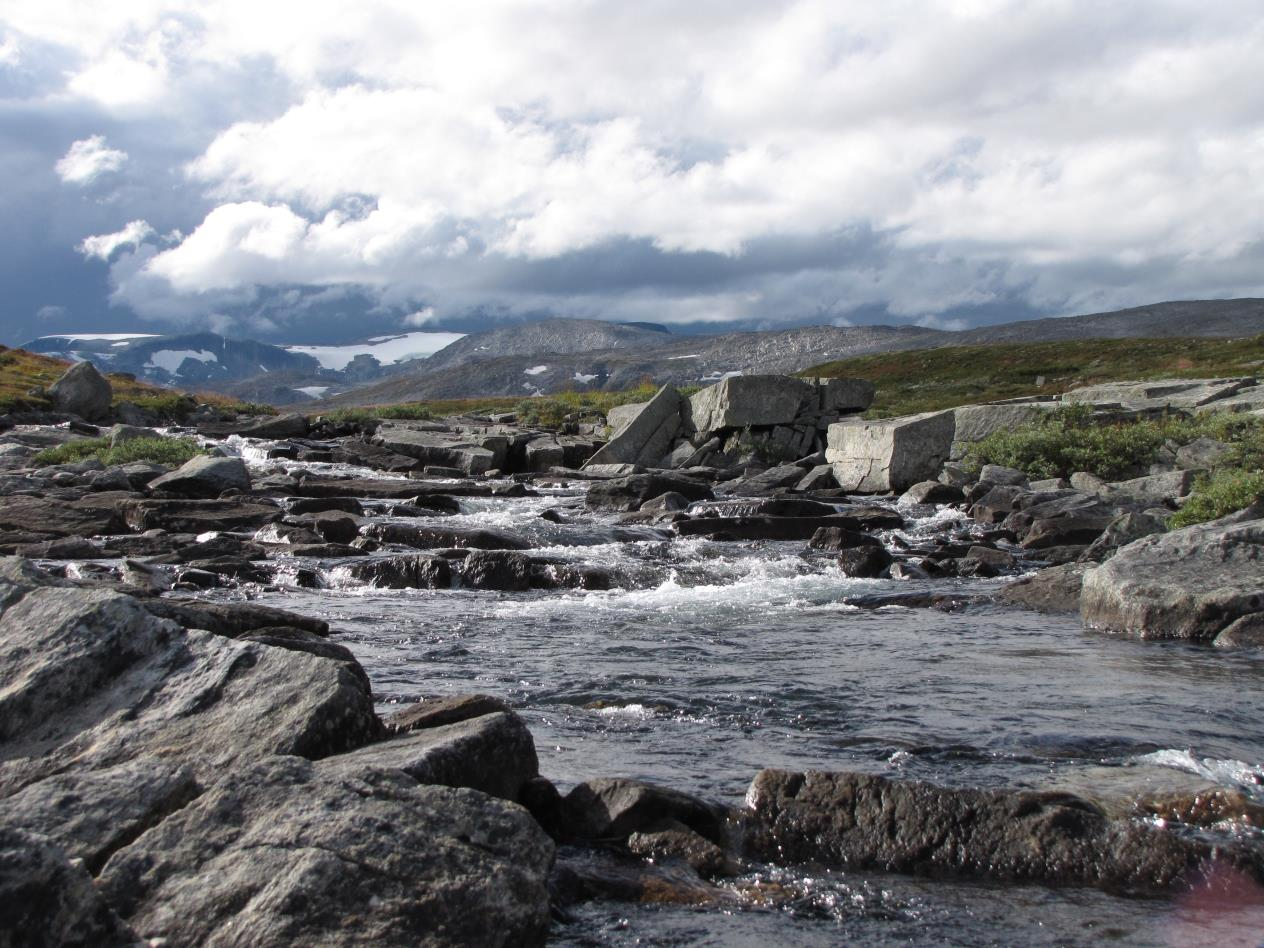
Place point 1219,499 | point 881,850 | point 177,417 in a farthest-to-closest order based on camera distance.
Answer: point 177,417
point 1219,499
point 881,850

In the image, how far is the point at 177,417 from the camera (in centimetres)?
6109

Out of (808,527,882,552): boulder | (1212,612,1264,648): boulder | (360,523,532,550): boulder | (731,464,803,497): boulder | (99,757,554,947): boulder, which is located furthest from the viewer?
(731,464,803,497): boulder

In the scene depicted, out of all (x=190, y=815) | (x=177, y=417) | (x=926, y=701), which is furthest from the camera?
(x=177, y=417)

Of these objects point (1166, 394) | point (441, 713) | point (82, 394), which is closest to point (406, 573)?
point (441, 713)

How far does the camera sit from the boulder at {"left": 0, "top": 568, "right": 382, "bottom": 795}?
5785mm

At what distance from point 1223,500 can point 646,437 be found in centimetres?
2180

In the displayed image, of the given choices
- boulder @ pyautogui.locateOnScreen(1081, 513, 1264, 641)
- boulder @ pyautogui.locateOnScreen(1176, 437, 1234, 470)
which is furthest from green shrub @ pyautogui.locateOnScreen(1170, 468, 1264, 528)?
boulder @ pyautogui.locateOnScreen(1176, 437, 1234, 470)

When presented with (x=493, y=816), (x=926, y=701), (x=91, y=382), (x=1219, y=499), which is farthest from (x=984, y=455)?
(x=91, y=382)

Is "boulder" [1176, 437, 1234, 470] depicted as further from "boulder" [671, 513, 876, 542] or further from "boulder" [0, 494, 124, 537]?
"boulder" [0, 494, 124, 537]

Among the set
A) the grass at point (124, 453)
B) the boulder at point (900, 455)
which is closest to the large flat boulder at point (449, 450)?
the grass at point (124, 453)

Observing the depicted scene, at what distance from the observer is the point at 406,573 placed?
55.3 feet

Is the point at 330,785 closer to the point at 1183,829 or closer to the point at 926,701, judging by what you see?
the point at 1183,829

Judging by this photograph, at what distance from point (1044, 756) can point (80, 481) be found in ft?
82.5

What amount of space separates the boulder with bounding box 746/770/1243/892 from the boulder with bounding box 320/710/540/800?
1414 mm
